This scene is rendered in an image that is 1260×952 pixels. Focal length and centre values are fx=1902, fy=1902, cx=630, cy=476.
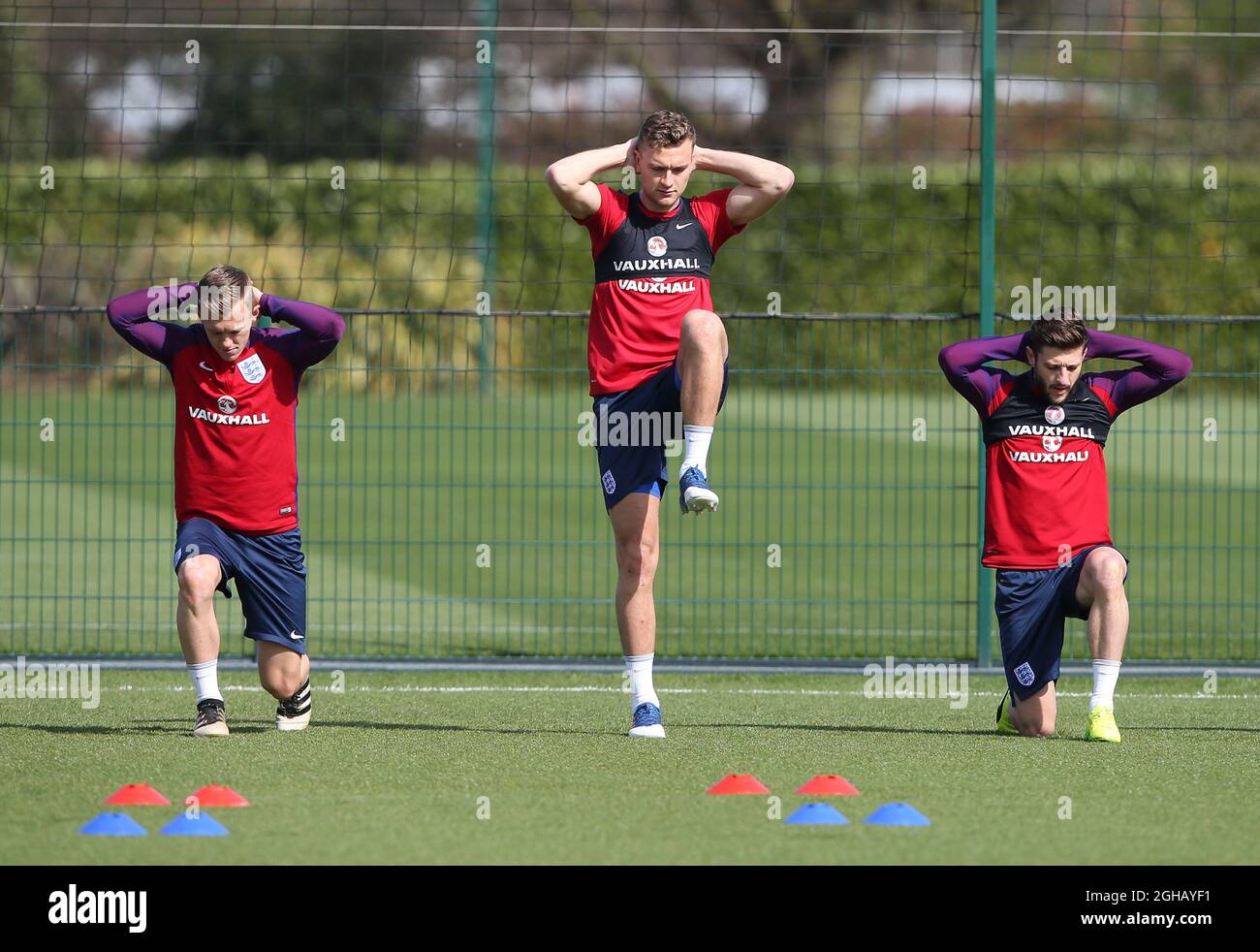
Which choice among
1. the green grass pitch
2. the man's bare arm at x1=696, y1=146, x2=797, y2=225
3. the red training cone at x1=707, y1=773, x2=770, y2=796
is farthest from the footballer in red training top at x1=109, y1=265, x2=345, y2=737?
the red training cone at x1=707, y1=773, x2=770, y2=796

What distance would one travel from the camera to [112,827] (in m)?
5.20

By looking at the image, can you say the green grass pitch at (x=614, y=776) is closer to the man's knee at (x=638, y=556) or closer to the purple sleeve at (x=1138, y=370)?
the man's knee at (x=638, y=556)

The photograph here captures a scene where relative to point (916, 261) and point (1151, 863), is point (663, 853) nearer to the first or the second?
point (1151, 863)

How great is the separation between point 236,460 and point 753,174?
2.27 metres

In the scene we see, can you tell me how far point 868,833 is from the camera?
5.29 metres

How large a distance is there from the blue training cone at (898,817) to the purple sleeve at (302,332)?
2980mm

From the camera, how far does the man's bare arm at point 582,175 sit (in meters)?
7.02

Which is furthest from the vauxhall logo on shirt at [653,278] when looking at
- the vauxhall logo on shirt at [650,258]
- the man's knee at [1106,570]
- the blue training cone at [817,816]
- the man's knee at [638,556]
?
the blue training cone at [817,816]

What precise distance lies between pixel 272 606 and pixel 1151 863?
374 centimetres

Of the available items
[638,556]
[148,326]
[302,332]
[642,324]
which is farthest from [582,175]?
[148,326]

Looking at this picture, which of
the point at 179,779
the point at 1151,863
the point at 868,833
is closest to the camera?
the point at 1151,863

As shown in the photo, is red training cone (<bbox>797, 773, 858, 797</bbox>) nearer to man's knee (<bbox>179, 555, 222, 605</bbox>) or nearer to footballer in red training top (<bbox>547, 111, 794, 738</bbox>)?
footballer in red training top (<bbox>547, 111, 794, 738</bbox>)
